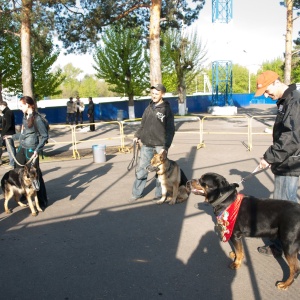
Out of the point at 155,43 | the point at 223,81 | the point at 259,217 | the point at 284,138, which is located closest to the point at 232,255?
the point at 259,217

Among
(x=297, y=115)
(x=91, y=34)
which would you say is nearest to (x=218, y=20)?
(x=91, y=34)

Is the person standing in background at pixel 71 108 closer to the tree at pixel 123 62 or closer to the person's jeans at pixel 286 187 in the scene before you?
the tree at pixel 123 62

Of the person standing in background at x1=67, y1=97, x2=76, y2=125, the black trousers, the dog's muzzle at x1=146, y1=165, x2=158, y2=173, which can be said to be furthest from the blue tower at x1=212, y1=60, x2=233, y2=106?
the black trousers

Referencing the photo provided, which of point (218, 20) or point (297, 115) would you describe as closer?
point (297, 115)

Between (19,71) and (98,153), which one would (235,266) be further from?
(19,71)

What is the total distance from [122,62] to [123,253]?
88.2 ft

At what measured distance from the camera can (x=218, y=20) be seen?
3378 centimetres

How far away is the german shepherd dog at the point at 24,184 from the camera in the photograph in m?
5.52

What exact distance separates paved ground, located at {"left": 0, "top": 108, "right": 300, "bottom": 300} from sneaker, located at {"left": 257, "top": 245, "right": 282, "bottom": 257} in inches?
3.2

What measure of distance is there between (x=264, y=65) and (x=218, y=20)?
2040 inches

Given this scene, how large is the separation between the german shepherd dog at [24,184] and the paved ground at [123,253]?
11.1 inches

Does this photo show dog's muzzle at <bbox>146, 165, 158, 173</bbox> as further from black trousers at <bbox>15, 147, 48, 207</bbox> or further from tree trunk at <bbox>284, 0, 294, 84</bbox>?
tree trunk at <bbox>284, 0, 294, 84</bbox>

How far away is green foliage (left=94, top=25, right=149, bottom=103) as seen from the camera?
29.1 meters

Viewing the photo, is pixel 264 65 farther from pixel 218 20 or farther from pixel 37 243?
pixel 37 243
